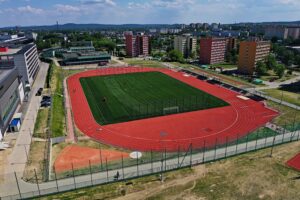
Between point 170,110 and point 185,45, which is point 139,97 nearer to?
point 170,110

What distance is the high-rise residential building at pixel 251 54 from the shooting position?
97.4 meters

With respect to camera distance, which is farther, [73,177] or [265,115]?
[265,115]

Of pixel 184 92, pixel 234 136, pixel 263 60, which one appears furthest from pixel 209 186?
pixel 263 60

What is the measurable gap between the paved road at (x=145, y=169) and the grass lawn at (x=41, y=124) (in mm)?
13974

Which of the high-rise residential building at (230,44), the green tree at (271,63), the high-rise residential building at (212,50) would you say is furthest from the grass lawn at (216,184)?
the high-rise residential building at (230,44)

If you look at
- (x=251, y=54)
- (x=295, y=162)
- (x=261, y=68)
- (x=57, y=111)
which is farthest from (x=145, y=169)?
(x=251, y=54)

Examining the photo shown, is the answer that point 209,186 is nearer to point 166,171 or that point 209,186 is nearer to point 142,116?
point 166,171

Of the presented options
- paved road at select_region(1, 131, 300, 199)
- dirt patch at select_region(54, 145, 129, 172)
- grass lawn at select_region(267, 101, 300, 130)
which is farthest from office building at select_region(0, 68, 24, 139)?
grass lawn at select_region(267, 101, 300, 130)

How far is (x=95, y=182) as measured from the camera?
3350 cm

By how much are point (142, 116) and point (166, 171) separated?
2180cm

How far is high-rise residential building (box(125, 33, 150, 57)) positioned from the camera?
488ft

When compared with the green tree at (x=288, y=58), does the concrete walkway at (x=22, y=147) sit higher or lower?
lower

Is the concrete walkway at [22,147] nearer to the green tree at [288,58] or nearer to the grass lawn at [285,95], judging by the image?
the grass lawn at [285,95]

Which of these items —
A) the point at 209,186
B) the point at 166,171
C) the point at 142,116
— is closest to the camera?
the point at 209,186
